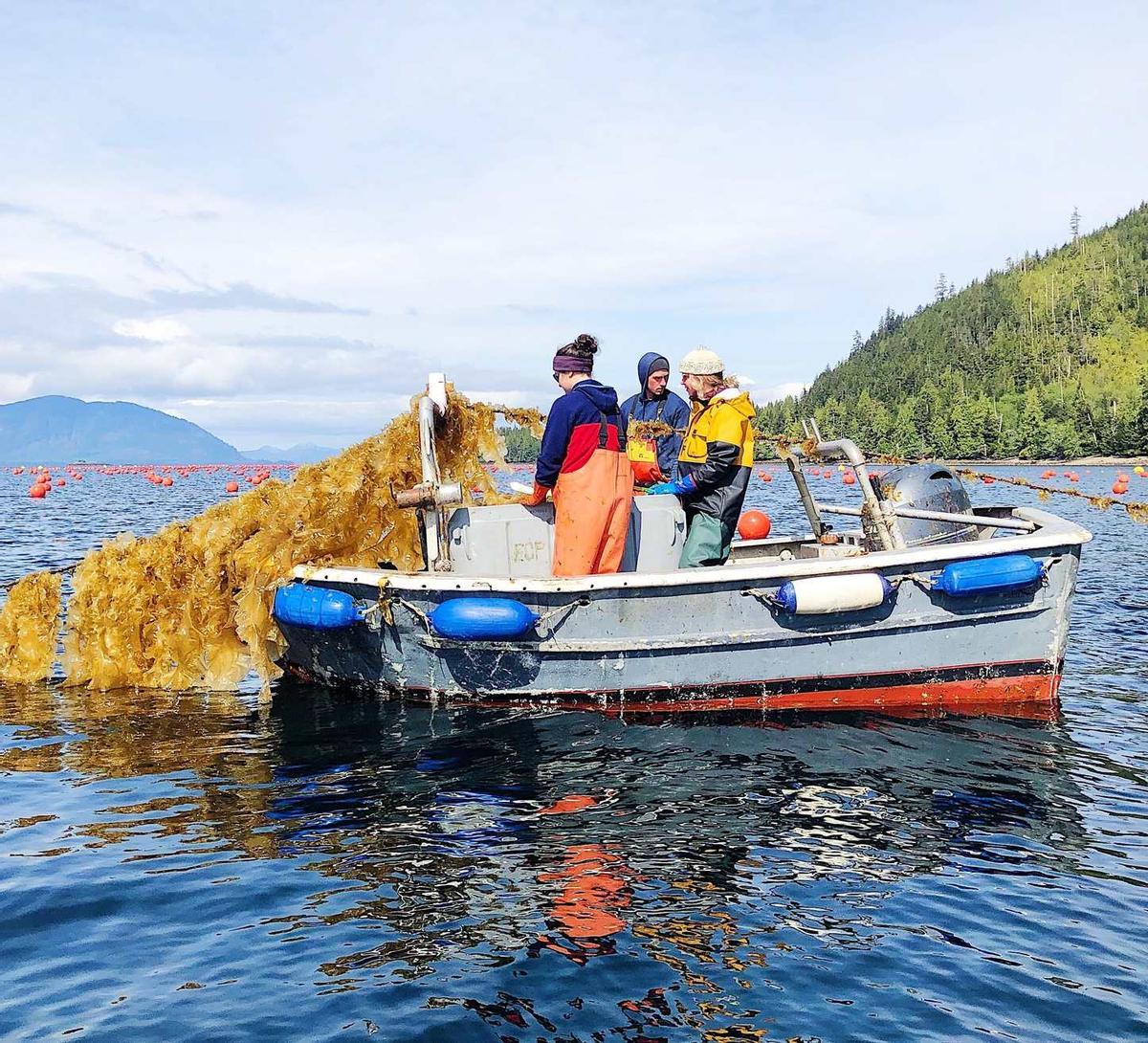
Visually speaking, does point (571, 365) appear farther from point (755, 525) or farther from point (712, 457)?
point (755, 525)

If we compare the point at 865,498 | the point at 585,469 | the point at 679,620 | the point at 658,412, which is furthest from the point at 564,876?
the point at 658,412

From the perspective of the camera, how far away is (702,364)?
8.91 m

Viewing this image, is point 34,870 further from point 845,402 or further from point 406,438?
point 845,402

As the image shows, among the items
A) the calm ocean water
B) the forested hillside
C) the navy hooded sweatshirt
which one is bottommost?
the calm ocean water

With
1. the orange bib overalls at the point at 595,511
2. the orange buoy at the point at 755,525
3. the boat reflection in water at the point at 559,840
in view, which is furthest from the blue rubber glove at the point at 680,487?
the orange buoy at the point at 755,525

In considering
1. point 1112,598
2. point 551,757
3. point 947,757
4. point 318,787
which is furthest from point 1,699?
point 1112,598

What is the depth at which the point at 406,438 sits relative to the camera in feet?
32.3

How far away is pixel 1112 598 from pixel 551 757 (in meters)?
11.7

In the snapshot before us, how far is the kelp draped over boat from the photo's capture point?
30.4 ft

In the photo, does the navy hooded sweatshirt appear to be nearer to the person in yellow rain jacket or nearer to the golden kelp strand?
the person in yellow rain jacket

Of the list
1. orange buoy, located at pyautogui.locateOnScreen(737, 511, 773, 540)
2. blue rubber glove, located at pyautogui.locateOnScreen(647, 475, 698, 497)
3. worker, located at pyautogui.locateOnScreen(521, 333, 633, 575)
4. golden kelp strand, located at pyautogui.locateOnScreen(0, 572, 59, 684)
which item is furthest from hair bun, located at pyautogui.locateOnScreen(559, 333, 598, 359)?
golden kelp strand, located at pyautogui.locateOnScreen(0, 572, 59, 684)

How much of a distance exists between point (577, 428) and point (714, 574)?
1.62 m

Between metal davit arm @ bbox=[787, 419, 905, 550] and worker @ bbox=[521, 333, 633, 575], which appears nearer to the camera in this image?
worker @ bbox=[521, 333, 633, 575]

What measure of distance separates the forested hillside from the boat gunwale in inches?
4419
